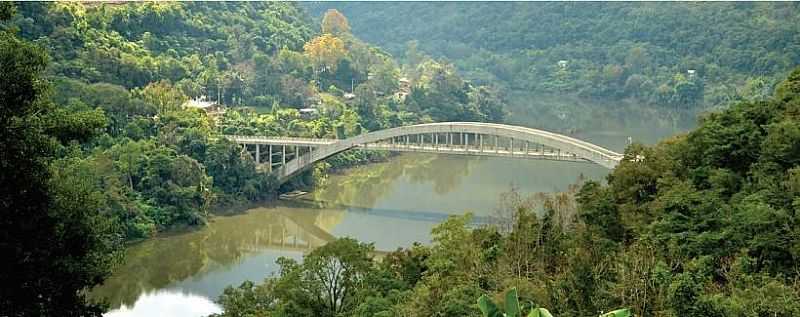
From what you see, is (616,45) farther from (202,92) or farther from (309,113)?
(202,92)

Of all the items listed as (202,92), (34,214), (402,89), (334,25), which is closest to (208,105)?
(202,92)

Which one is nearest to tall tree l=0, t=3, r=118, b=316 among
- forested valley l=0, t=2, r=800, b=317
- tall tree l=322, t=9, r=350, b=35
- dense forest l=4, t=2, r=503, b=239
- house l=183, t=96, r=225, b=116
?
forested valley l=0, t=2, r=800, b=317

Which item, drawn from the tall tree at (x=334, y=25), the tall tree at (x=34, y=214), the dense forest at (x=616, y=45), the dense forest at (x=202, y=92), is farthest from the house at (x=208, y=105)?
the tall tree at (x=34, y=214)

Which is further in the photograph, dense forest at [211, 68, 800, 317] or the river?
the river

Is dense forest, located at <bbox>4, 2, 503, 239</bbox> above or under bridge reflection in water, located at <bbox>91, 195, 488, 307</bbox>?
above

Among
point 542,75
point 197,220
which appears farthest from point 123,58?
point 542,75

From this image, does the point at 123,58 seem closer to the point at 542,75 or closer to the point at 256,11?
the point at 256,11

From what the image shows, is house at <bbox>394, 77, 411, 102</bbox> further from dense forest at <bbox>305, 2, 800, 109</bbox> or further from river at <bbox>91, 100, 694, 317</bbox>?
dense forest at <bbox>305, 2, 800, 109</bbox>

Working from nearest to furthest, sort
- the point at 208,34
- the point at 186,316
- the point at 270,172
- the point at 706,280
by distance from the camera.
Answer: the point at 706,280 → the point at 186,316 → the point at 270,172 → the point at 208,34
